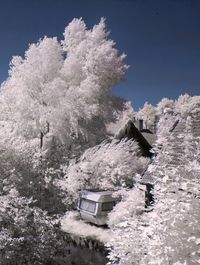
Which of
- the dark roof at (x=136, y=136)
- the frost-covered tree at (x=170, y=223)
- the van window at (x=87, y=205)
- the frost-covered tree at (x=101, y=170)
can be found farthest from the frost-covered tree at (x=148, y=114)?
the frost-covered tree at (x=170, y=223)

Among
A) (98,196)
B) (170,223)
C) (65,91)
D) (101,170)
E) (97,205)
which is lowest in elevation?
(97,205)

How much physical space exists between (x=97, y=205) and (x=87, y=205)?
1.03 metres

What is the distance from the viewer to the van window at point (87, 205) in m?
19.4

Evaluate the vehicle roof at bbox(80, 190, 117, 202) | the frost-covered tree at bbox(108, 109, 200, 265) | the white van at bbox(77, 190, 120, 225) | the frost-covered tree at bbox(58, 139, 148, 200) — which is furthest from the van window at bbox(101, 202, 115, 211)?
the frost-covered tree at bbox(108, 109, 200, 265)

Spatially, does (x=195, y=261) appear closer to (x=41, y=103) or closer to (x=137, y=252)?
(x=137, y=252)

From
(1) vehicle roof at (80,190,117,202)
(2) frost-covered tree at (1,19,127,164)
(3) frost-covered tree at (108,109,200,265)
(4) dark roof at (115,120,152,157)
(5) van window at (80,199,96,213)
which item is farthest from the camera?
(4) dark roof at (115,120,152,157)

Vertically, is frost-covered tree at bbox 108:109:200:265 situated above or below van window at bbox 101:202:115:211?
above

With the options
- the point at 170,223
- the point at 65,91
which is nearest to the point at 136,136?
the point at 65,91

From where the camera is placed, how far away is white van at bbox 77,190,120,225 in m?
18.9

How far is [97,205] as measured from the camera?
62.3ft

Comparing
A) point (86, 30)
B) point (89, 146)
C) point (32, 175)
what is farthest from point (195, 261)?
point (86, 30)

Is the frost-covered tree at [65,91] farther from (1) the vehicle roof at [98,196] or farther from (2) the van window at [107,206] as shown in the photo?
(2) the van window at [107,206]

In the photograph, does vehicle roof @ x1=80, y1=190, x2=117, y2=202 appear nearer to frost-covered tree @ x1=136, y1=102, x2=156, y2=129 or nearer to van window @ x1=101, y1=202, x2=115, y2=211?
van window @ x1=101, y1=202, x2=115, y2=211

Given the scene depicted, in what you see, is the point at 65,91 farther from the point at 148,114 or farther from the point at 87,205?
the point at 148,114
